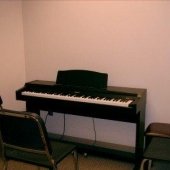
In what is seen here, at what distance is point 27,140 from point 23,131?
0.08 meters

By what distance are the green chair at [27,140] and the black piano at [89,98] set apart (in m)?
0.71

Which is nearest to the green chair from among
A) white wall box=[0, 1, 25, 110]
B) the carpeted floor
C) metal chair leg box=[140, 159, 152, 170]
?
metal chair leg box=[140, 159, 152, 170]

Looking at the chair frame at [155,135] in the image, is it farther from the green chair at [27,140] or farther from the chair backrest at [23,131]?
the chair backrest at [23,131]

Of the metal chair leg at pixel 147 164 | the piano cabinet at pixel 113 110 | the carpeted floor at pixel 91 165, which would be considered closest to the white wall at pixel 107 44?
the piano cabinet at pixel 113 110

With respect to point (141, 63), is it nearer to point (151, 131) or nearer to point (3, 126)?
point (151, 131)

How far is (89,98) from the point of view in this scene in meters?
2.93

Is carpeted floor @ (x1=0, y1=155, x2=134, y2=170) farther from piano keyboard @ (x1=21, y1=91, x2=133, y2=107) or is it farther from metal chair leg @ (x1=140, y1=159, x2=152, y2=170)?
piano keyboard @ (x1=21, y1=91, x2=133, y2=107)

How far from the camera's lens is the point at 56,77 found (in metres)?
3.53

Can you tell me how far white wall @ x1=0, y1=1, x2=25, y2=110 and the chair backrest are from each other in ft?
4.78

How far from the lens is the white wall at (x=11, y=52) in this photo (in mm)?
3463

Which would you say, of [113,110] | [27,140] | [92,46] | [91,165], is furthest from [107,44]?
[27,140]

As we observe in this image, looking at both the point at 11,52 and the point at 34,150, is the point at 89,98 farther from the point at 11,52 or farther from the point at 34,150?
the point at 11,52

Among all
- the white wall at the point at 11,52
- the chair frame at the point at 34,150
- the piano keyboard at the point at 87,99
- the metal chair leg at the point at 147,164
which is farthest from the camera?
the white wall at the point at 11,52

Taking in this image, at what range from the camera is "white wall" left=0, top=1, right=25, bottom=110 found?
3463 millimetres
